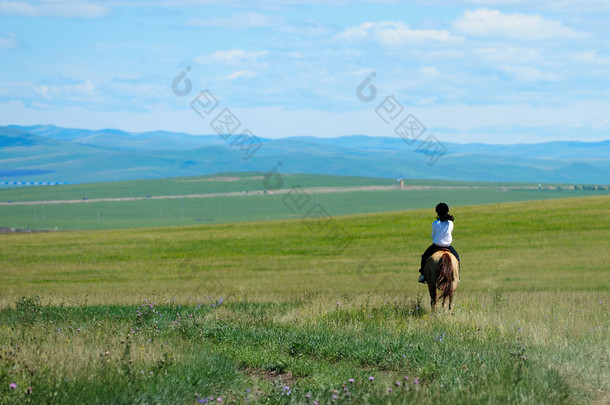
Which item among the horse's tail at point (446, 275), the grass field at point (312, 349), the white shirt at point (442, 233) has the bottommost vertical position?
the grass field at point (312, 349)

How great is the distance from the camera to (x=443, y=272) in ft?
46.8

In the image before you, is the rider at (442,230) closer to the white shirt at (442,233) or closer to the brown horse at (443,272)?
the white shirt at (442,233)

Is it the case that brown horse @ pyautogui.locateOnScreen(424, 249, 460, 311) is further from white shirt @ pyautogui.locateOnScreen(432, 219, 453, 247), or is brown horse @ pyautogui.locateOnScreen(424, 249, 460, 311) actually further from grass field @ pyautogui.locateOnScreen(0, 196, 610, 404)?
grass field @ pyautogui.locateOnScreen(0, 196, 610, 404)

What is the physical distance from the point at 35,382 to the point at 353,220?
5433 centimetres

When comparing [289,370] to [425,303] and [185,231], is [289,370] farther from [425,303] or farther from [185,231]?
[185,231]

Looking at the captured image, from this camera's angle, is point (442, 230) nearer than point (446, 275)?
No

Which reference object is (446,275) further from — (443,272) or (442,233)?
(442,233)

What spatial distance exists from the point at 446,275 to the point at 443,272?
8 cm

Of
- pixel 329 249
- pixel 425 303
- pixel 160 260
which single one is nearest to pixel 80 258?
pixel 160 260

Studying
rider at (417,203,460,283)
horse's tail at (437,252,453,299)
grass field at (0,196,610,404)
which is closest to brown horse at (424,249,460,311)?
horse's tail at (437,252,453,299)

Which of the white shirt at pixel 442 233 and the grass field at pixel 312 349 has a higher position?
the white shirt at pixel 442 233

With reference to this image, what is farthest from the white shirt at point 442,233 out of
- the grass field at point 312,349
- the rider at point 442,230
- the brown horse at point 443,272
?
the grass field at point 312,349

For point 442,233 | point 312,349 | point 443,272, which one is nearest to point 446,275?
point 443,272

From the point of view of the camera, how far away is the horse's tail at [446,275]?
14234 millimetres
